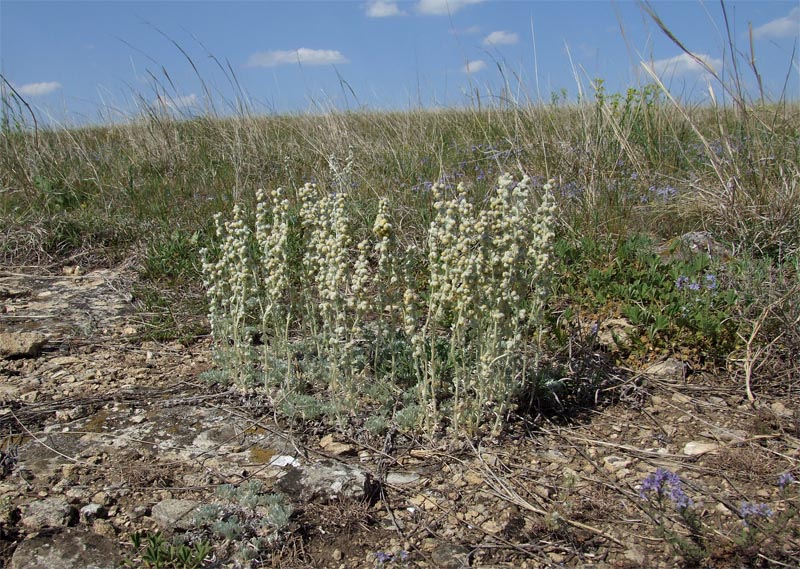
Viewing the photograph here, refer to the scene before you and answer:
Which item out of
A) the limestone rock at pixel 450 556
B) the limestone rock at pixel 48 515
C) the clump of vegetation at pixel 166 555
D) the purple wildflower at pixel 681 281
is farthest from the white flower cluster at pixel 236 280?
the purple wildflower at pixel 681 281

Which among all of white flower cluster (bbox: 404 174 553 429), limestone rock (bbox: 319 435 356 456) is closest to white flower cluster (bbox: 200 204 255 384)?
limestone rock (bbox: 319 435 356 456)

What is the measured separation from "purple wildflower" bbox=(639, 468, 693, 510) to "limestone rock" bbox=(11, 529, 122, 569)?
1687 mm

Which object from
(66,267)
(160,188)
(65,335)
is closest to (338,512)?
(65,335)

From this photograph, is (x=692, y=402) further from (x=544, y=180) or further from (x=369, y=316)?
(x=544, y=180)

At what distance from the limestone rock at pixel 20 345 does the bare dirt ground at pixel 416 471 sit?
8 centimetres

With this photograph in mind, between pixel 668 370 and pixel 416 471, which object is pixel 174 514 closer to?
pixel 416 471

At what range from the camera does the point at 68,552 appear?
2010 mm

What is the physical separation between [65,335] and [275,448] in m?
1.81

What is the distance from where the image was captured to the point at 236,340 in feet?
9.73

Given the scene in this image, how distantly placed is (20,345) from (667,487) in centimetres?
321

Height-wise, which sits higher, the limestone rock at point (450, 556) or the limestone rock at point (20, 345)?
the limestone rock at point (20, 345)

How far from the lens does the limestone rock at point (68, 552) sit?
196 cm

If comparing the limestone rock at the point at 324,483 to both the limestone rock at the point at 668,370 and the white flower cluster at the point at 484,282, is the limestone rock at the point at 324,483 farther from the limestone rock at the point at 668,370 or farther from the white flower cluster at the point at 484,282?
the limestone rock at the point at 668,370

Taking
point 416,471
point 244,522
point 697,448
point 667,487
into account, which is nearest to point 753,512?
point 667,487
